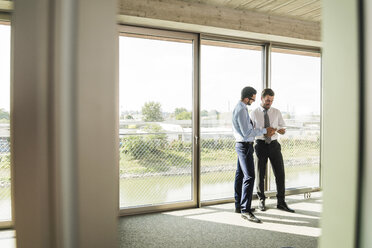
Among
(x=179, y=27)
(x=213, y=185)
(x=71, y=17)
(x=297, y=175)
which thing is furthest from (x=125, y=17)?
(x=297, y=175)

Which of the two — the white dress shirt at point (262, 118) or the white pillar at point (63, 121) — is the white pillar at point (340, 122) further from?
the white dress shirt at point (262, 118)

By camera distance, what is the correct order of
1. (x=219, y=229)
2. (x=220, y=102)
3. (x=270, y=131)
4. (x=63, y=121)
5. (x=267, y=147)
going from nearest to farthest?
(x=63, y=121) → (x=219, y=229) → (x=270, y=131) → (x=267, y=147) → (x=220, y=102)

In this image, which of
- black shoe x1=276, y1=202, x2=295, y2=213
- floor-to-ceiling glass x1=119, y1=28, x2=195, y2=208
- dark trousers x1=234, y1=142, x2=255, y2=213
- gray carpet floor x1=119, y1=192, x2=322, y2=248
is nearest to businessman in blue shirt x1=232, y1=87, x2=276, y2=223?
dark trousers x1=234, y1=142, x2=255, y2=213

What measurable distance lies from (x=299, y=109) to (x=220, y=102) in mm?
1500

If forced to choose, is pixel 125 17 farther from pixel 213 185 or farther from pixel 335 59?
pixel 335 59

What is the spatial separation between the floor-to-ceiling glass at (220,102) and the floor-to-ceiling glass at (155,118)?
0.22 meters

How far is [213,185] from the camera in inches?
146

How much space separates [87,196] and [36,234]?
0.27 ft

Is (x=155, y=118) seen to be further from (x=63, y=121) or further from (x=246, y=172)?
(x=63, y=121)

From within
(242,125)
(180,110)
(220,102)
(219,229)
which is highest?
(220,102)

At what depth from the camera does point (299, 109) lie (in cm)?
434

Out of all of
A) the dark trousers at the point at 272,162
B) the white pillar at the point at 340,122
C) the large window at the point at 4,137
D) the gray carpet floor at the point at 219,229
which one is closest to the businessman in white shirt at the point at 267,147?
the dark trousers at the point at 272,162

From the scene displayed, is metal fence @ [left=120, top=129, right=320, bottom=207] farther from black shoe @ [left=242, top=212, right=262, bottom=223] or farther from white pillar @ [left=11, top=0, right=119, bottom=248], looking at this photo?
white pillar @ [left=11, top=0, right=119, bottom=248]

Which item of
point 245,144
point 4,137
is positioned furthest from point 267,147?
point 4,137
